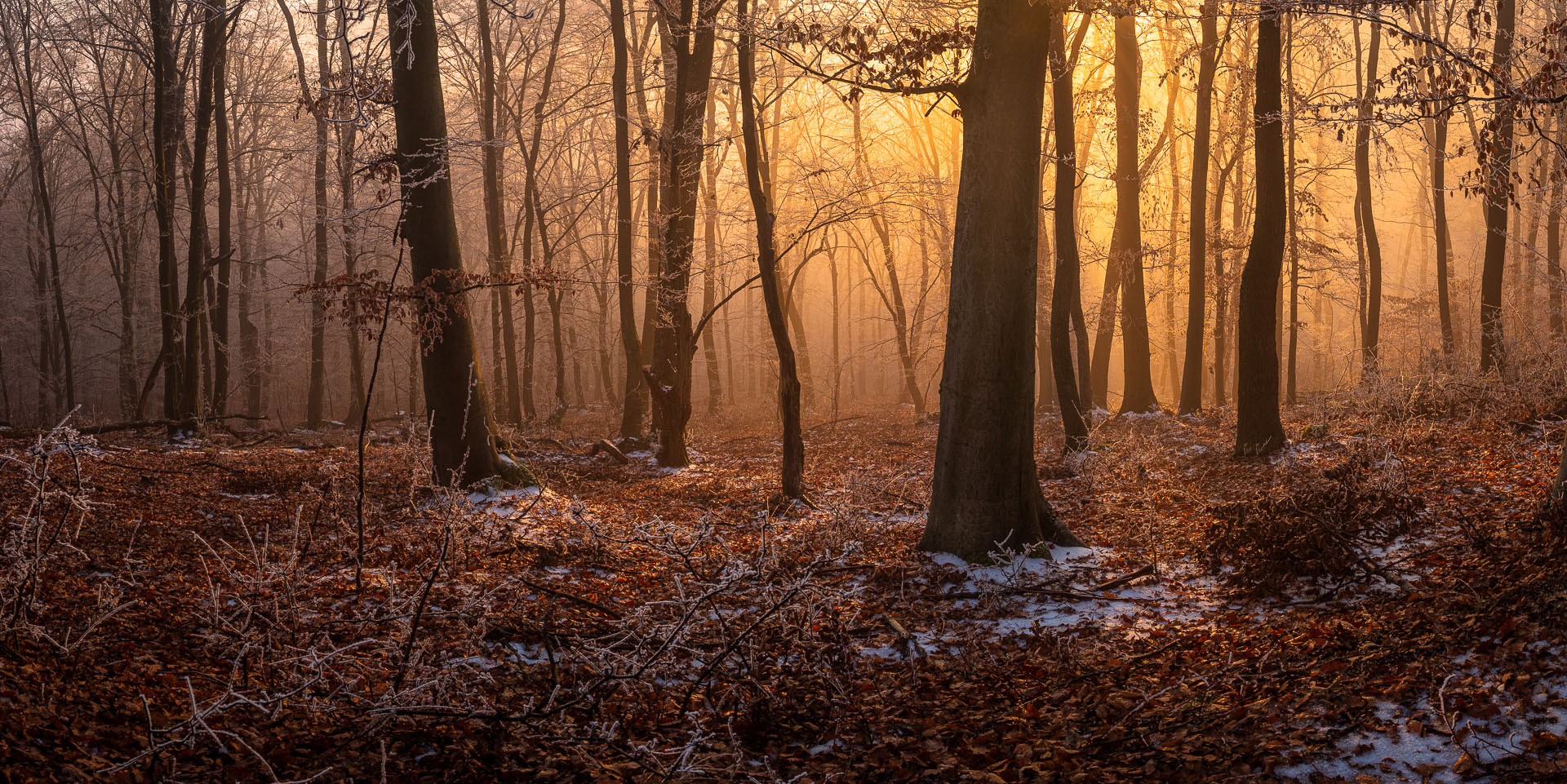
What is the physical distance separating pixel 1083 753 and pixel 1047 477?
8462 millimetres

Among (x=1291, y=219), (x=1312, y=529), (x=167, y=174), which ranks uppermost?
(x=167, y=174)

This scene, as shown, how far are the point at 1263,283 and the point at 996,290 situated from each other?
18.4ft

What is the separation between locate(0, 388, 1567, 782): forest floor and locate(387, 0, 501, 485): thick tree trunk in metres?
0.91

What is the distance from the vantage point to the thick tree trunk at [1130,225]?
17062 millimetres

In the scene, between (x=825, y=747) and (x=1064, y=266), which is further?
(x=1064, y=266)

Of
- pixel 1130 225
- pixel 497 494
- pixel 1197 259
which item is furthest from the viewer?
pixel 1130 225

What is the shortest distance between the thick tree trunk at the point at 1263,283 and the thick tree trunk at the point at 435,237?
9.14 metres

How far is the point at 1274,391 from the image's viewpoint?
36.4 feet

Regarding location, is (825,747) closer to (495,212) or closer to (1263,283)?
(1263,283)

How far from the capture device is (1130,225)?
18047 mm

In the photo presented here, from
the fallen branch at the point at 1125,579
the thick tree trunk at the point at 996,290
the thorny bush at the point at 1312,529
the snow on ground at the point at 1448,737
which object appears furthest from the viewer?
the thick tree trunk at the point at 996,290

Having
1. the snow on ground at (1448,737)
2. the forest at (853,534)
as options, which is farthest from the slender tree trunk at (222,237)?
the snow on ground at (1448,737)

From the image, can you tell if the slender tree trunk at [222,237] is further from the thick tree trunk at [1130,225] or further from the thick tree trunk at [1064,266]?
the thick tree trunk at [1130,225]

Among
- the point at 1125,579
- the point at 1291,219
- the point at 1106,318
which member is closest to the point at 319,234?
the point at 1106,318
